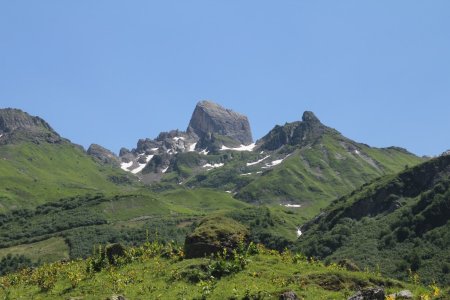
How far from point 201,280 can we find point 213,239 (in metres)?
8.57

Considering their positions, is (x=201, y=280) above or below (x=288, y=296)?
above

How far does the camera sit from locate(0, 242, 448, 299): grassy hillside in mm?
31094

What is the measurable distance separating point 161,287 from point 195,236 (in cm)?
932

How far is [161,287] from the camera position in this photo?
110 feet

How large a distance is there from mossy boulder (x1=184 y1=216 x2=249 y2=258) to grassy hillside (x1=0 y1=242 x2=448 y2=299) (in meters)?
1.04

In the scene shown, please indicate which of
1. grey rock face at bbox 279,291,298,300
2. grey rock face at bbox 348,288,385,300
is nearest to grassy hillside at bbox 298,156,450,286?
grey rock face at bbox 279,291,298,300

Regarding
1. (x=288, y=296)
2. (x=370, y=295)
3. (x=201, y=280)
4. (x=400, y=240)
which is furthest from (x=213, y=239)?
(x=400, y=240)

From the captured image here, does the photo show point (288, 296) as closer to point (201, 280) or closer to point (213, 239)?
point (201, 280)

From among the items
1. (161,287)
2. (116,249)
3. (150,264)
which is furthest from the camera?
(116,249)

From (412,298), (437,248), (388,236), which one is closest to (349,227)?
(388,236)

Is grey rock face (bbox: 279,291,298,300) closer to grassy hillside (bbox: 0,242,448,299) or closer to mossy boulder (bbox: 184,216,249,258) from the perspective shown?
grassy hillside (bbox: 0,242,448,299)

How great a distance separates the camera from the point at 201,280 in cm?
3297

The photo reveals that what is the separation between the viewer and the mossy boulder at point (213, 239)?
135 ft

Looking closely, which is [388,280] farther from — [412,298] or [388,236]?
[388,236]
